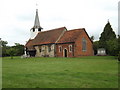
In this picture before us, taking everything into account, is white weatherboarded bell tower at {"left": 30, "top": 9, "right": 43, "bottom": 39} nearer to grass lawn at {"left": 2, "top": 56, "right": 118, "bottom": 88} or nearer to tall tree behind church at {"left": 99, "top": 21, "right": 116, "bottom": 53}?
tall tree behind church at {"left": 99, "top": 21, "right": 116, "bottom": 53}

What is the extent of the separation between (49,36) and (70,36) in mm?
9182

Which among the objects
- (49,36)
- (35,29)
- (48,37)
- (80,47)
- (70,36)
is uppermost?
(35,29)

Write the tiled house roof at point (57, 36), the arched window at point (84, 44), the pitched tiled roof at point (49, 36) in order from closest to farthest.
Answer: the tiled house roof at point (57, 36)
the arched window at point (84, 44)
the pitched tiled roof at point (49, 36)

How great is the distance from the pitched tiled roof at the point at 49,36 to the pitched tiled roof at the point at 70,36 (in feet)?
6.14

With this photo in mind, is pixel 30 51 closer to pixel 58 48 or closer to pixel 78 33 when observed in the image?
pixel 58 48

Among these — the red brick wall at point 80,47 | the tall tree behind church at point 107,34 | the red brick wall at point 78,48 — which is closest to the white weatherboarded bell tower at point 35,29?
the red brick wall at point 78,48

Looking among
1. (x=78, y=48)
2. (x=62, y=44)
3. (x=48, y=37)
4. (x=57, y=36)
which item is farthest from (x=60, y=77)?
(x=48, y=37)

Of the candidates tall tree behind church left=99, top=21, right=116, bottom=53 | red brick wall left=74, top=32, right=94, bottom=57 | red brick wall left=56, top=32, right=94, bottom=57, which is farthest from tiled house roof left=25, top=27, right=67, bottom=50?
tall tree behind church left=99, top=21, right=116, bottom=53

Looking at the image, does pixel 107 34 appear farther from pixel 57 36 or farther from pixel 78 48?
pixel 57 36

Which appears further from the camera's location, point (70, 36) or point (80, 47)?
point (70, 36)

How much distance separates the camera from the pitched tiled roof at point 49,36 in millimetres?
49131

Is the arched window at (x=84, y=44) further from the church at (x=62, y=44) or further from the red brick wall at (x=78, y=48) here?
the red brick wall at (x=78, y=48)

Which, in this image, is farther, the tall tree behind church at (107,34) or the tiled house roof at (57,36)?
the tall tree behind church at (107,34)

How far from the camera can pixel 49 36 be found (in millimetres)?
52188
